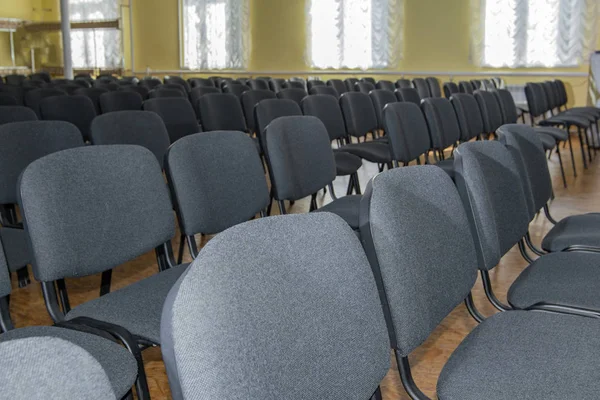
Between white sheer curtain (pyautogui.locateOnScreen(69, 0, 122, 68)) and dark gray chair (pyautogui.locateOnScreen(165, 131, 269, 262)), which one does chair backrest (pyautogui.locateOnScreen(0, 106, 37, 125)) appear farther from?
white sheer curtain (pyautogui.locateOnScreen(69, 0, 122, 68))

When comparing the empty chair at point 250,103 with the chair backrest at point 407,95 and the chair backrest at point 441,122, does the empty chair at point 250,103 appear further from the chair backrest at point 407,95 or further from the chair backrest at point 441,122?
the chair backrest at point 441,122

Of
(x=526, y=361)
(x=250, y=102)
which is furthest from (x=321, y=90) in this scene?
(x=526, y=361)

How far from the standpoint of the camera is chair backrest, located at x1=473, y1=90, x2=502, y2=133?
6.27m

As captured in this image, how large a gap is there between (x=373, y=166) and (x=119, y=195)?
232 inches

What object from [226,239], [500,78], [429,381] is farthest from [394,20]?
[226,239]

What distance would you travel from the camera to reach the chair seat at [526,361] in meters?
1.51

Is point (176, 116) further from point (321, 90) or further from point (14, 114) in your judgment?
point (321, 90)

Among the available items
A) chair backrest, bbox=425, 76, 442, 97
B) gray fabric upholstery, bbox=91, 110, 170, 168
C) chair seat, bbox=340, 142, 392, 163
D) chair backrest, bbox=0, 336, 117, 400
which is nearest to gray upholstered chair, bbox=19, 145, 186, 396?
Result: chair backrest, bbox=0, 336, 117, 400

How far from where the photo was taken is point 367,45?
13492 millimetres

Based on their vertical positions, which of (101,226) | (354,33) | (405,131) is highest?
(354,33)

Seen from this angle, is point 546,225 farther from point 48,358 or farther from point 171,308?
point 48,358

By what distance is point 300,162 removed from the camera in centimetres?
334

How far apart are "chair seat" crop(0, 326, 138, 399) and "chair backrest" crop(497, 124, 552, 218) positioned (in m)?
1.84

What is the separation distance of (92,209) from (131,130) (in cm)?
170
